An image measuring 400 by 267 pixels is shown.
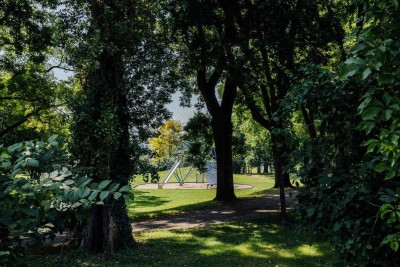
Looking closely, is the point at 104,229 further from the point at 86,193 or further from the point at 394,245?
the point at 394,245

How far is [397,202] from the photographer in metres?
2.63

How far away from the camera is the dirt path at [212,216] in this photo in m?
12.9

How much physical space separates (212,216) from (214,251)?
5390 millimetres

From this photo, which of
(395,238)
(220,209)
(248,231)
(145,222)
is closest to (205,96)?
(220,209)

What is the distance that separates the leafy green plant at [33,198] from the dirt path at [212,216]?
1046 cm

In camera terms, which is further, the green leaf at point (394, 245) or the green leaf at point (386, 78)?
the green leaf at point (394, 245)

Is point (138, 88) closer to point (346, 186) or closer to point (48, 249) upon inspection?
point (48, 249)

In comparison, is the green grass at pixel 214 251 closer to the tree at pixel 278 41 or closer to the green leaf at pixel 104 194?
the tree at pixel 278 41

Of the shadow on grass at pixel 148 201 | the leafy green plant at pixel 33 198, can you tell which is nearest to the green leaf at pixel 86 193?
the leafy green plant at pixel 33 198

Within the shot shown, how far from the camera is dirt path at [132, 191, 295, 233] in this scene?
42.2ft

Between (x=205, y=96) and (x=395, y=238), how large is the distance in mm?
15991

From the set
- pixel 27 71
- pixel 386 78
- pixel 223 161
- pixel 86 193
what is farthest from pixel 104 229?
pixel 27 71

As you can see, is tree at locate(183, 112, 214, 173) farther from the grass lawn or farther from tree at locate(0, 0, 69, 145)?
the grass lawn

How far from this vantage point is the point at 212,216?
14305 millimetres
